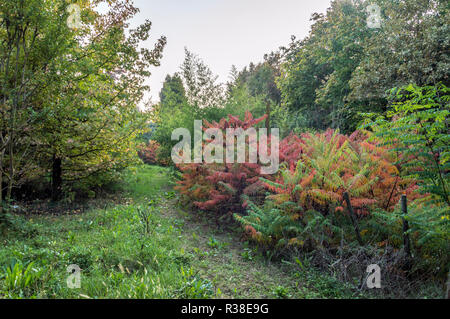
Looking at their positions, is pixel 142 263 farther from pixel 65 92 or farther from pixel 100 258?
pixel 65 92

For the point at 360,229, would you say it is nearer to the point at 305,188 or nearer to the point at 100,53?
the point at 305,188

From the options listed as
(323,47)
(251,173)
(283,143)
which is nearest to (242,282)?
(251,173)

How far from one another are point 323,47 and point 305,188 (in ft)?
35.4

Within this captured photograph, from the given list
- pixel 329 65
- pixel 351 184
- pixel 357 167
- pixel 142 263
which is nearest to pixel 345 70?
pixel 329 65

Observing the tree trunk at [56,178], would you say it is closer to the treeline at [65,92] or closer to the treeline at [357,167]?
the treeline at [65,92]

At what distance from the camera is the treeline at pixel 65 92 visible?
14.1 ft

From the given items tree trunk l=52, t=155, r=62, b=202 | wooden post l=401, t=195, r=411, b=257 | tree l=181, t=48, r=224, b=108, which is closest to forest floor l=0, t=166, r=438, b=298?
wooden post l=401, t=195, r=411, b=257

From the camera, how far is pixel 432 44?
23.5ft

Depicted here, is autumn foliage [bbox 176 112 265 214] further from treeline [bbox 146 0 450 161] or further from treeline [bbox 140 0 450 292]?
treeline [bbox 146 0 450 161]

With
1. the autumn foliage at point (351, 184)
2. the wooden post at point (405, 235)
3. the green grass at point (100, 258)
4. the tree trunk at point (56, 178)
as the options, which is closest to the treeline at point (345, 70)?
the tree trunk at point (56, 178)

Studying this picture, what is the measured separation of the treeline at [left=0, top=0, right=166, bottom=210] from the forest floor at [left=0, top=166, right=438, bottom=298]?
1448mm

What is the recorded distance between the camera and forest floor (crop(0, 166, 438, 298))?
2463 mm

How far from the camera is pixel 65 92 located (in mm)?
5234
